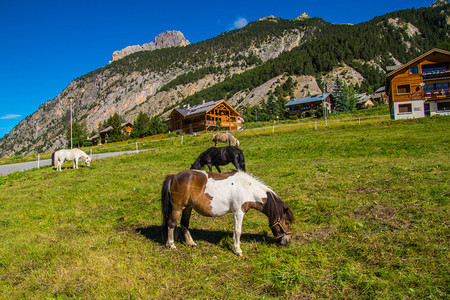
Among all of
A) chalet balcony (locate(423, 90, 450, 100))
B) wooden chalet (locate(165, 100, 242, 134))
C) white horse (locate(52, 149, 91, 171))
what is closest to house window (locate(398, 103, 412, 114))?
chalet balcony (locate(423, 90, 450, 100))

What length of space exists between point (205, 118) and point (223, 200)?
65660 millimetres

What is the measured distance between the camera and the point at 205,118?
2790 inches

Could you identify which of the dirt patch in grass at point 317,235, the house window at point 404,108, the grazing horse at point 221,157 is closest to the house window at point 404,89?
the house window at point 404,108

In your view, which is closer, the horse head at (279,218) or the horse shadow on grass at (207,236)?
the horse head at (279,218)

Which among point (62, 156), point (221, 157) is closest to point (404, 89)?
point (221, 157)

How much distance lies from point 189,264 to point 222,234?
1847mm

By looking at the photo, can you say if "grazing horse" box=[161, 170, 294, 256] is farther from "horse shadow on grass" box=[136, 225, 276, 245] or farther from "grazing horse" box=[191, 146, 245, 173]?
"grazing horse" box=[191, 146, 245, 173]

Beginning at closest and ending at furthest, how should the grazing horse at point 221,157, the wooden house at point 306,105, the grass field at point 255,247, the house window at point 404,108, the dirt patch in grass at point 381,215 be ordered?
the grass field at point 255,247 → the dirt patch in grass at point 381,215 → the grazing horse at point 221,157 → the house window at point 404,108 → the wooden house at point 306,105

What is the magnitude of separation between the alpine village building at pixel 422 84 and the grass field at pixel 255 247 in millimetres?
41179

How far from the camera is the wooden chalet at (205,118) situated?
7169cm

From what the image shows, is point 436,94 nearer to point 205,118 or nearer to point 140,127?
point 205,118

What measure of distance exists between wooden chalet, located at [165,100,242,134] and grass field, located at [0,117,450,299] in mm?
60293

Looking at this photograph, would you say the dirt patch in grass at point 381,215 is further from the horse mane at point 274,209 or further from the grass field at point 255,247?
the horse mane at point 274,209

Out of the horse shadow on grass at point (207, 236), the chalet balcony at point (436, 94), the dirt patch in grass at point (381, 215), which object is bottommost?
the horse shadow on grass at point (207, 236)
